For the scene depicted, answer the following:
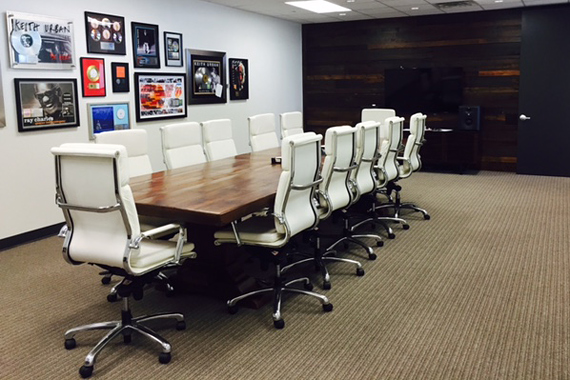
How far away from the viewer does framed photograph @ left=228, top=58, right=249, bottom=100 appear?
7.83 metres

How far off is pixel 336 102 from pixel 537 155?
10.8 ft

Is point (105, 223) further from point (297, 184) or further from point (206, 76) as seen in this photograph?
point (206, 76)

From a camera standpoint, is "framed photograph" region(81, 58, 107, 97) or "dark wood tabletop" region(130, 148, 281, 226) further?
"framed photograph" region(81, 58, 107, 97)

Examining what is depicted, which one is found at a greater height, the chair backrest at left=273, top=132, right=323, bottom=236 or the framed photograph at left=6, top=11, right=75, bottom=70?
the framed photograph at left=6, top=11, right=75, bottom=70

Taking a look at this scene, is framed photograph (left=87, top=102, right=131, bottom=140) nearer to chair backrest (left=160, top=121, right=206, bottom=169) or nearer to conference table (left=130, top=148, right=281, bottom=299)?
chair backrest (left=160, top=121, right=206, bottom=169)

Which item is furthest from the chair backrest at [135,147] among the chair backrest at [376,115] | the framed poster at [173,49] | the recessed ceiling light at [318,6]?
the recessed ceiling light at [318,6]

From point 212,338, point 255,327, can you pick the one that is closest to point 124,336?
point 212,338

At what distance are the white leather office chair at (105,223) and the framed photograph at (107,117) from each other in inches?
117

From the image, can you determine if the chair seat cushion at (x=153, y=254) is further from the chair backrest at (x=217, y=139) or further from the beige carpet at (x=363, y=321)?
the chair backrest at (x=217, y=139)

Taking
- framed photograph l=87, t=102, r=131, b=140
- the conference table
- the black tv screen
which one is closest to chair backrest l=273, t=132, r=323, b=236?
the conference table


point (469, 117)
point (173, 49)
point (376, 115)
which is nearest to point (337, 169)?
point (376, 115)

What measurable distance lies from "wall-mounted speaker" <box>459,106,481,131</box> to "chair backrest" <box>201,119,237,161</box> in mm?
4238

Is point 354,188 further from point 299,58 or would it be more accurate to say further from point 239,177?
point 299,58

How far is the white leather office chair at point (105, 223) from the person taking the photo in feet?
8.57
